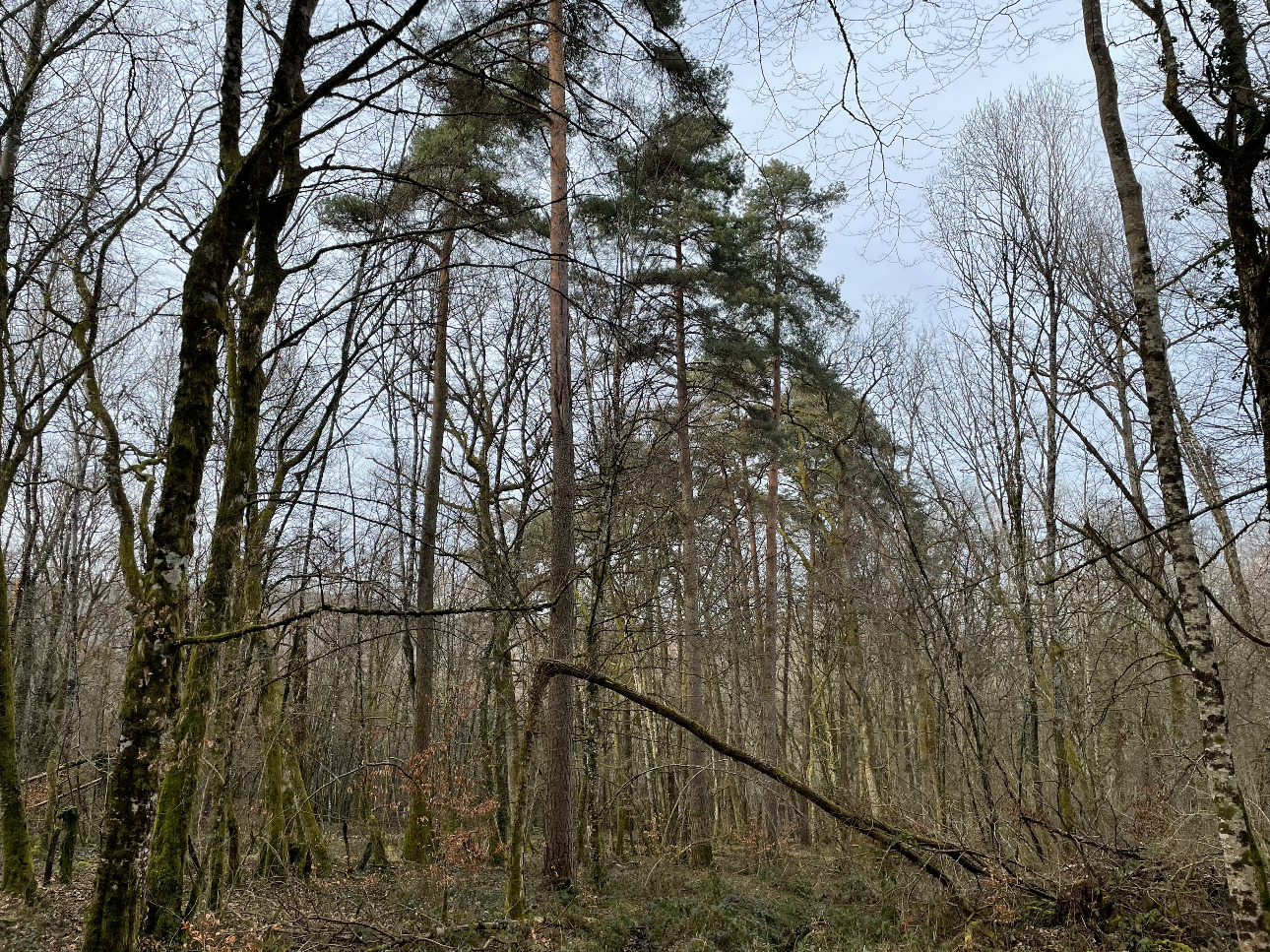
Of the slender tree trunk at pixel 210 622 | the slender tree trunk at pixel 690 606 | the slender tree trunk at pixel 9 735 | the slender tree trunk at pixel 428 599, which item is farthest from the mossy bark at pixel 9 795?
the slender tree trunk at pixel 690 606

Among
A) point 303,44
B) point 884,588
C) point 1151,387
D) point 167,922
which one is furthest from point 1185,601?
point 884,588

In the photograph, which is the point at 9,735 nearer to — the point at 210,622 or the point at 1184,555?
the point at 210,622

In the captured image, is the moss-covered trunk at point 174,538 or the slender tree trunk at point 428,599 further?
the slender tree trunk at point 428,599

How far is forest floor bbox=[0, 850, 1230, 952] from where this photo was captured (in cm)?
551

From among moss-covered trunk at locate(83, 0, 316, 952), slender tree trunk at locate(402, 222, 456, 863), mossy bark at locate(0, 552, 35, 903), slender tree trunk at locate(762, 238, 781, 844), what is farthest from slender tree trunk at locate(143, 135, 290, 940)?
slender tree trunk at locate(762, 238, 781, 844)

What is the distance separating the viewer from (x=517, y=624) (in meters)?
9.49

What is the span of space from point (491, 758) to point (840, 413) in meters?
9.88

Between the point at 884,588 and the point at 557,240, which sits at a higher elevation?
the point at 557,240

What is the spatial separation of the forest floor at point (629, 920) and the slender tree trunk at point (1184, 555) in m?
1.28

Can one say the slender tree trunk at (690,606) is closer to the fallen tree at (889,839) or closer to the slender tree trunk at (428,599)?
the slender tree trunk at (428,599)

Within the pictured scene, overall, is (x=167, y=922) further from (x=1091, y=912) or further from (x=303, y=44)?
(x=1091, y=912)

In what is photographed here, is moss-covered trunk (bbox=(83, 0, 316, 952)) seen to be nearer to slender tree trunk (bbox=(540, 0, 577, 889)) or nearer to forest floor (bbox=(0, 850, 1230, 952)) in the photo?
forest floor (bbox=(0, 850, 1230, 952))

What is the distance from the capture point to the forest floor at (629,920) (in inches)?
217

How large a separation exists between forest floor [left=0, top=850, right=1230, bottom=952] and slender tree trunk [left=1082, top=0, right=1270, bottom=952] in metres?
1.28
